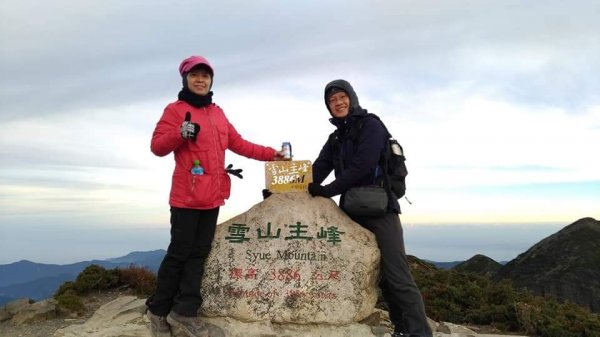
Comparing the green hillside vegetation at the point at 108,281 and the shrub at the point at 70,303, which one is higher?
the green hillside vegetation at the point at 108,281

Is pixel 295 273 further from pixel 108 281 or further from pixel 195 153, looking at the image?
pixel 108 281

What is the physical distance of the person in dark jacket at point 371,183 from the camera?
249 inches

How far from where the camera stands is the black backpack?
21.4 ft

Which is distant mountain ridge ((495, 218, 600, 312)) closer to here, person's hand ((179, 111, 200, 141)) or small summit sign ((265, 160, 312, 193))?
small summit sign ((265, 160, 312, 193))

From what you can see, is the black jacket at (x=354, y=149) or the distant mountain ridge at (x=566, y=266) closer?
the black jacket at (x=354, y=149)

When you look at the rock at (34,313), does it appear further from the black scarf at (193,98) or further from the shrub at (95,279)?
the black scarf at (193,98)

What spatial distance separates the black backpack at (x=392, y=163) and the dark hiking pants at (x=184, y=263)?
2.25 m

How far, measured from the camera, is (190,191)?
611 centimetres

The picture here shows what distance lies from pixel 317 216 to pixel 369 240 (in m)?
0.82

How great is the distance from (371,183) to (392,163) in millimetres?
382

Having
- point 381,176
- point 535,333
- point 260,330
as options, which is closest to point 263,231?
point 260,330

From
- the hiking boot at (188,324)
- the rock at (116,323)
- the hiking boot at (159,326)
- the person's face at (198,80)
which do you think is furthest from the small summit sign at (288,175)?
the rock at (116,323)

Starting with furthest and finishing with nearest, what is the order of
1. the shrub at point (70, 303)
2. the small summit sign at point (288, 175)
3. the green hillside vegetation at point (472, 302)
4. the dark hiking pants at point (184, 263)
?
the shrub at point (70, 303) < the green hillside vegetation at point (472, 302) < the small summit sign at point (288, 175) < the dark hiking pants at point (184, 263)

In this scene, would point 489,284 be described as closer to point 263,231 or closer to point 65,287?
point 263,231
